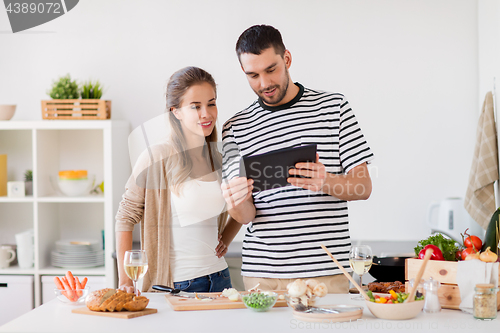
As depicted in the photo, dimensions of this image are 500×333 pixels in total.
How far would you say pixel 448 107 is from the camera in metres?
2.98

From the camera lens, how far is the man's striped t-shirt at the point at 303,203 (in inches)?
64.7

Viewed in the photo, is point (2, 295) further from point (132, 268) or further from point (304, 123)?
point (304, 123)

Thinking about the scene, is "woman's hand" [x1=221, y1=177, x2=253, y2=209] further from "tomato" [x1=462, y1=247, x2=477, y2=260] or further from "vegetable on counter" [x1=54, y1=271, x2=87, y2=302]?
"tomato" [x1=462, y1=247, x2=477, y2=260]

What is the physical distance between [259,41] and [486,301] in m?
1.05

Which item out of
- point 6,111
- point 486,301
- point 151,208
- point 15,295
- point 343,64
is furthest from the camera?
point 343,64

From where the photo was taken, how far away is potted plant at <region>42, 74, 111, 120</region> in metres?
2.87

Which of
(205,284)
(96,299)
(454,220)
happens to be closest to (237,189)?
(205,284)

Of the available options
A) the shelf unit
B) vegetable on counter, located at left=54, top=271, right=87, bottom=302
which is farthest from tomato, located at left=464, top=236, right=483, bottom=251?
the shelf unit

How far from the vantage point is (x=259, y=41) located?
1662mm

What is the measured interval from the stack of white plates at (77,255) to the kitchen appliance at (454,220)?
1994mm

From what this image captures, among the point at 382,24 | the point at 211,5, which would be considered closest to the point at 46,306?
the point at 211,5

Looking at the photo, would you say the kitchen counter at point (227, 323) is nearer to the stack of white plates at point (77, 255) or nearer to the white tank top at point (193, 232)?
the white tank top at point (193, 232)

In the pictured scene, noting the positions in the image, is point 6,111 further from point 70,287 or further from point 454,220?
point 454,220

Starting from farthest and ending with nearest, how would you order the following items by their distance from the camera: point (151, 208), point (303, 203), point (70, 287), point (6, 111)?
point (6, 111), point (151, 208), point (303, 203), point (70, 287)
